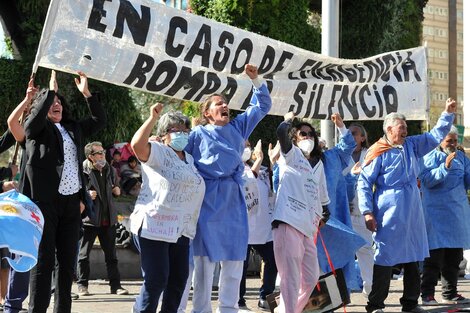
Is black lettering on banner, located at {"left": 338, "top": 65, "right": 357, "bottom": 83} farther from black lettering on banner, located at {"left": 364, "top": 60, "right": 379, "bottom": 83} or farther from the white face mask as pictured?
the white face mask

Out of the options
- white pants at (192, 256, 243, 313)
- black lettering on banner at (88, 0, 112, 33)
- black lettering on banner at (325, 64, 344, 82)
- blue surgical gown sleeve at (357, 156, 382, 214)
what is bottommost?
white pants at (192, 256, 243, 313)

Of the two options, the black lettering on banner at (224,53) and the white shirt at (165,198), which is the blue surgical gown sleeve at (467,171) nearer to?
the black lettering on banner at (224,53)

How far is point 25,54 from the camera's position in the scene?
742 inches

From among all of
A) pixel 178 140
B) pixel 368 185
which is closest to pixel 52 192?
pixel 178 140

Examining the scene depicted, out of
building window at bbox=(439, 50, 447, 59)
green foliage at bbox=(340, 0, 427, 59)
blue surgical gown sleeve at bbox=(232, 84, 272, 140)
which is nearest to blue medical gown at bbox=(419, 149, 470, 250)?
blue surgical gown sleeve at bbox=(232, 84, 272, 140)

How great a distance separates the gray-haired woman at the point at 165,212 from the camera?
6895mm

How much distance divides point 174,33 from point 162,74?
409 millimetres

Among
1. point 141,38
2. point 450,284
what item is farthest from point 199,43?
point 450,284

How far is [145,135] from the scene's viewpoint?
676 cm

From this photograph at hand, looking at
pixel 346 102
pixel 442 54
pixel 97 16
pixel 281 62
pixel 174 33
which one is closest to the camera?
pixel 97 16

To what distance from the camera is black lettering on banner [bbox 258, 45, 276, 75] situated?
1005 cm

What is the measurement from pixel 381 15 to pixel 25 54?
7737mm

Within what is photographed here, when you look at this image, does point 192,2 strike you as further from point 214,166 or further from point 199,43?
point 214,166

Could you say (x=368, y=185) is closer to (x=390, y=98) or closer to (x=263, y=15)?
(x=390, y=98)
